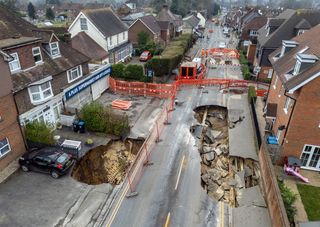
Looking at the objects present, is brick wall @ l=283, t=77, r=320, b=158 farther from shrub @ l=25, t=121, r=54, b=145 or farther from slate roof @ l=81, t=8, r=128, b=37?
slate roof @ l=81, t=8, r=128, b=37

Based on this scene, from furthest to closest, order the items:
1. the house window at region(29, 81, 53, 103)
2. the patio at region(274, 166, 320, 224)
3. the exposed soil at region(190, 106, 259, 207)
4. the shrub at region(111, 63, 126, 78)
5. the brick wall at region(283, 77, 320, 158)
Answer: the shrub at region(111, 63, 126, 78) < the house window at region(29, 81, 53, 103) < the exposed soil at region(190, 106, 259, 207) < the brick wall at region(283, 77, 320, 158) < the patio at region(274, 166, 320, 224)

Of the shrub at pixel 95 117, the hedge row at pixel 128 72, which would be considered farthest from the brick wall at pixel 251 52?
the shrub at pixel 95 117

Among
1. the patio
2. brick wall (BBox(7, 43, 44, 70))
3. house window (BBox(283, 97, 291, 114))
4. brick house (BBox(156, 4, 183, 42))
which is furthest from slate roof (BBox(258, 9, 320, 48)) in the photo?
brick house (BBox(156, 4, 183, 42))

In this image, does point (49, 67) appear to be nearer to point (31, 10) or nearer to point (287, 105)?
point (287, 105)

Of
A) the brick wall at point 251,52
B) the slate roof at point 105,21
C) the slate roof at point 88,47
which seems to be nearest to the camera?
the slate roof at point 88,47

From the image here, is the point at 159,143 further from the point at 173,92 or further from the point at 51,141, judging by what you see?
the point at 173,92

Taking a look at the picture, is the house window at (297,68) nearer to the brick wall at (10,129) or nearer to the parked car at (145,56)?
the brick wall at (10,129)

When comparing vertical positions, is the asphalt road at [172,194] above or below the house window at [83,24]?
below
